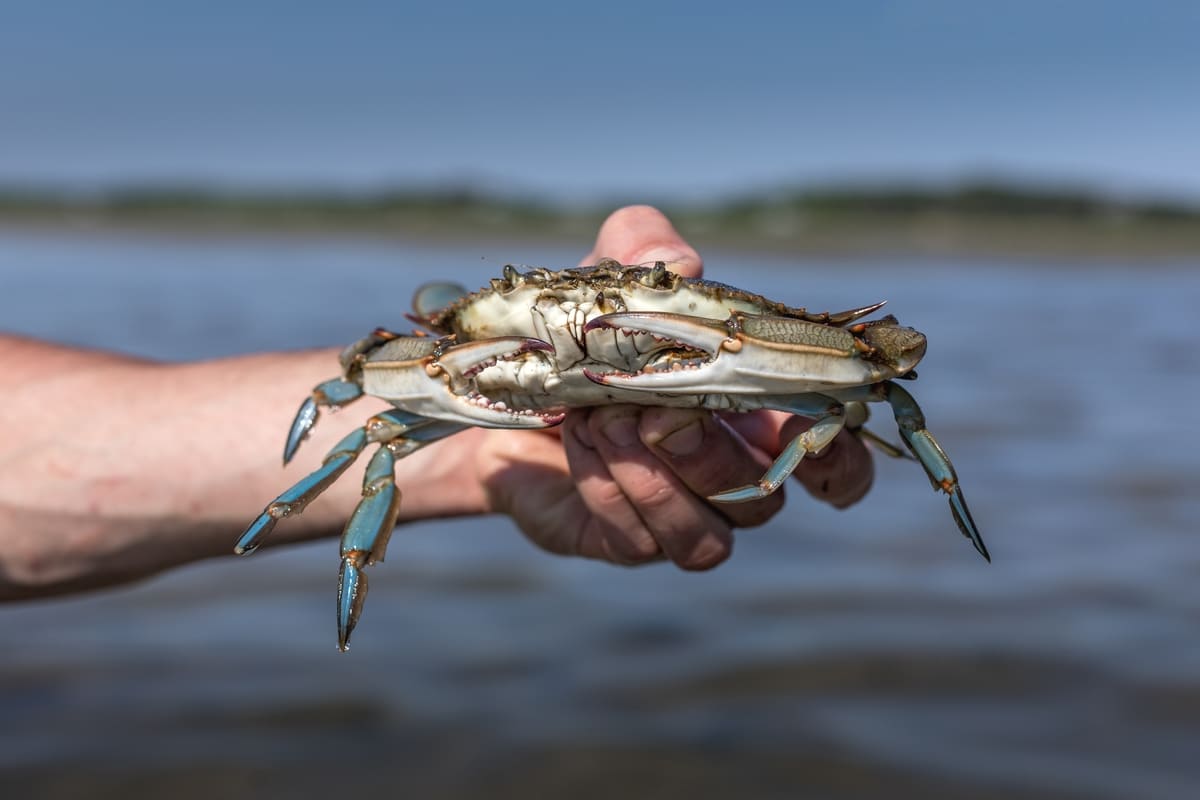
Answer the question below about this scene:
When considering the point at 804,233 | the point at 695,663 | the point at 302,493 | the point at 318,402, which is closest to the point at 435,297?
the point at 318,402

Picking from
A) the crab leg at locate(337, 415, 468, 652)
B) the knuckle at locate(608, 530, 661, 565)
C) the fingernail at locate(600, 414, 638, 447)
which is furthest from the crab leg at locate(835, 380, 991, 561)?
the crab leg at locate(337, 415, 468, 652)

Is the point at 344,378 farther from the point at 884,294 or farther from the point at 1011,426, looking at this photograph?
the point at 884,294

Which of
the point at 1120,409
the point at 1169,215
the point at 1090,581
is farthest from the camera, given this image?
the point at 1169,215

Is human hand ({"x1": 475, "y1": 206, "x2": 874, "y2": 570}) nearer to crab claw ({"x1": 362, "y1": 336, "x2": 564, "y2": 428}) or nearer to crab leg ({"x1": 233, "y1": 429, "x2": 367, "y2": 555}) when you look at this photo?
crab claw ({"x1": 362, "y1": 336, "x2": 564, "y2": 428})

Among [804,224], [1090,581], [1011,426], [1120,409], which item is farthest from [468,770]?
[804,224]

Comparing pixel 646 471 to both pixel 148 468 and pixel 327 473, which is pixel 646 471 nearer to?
pixel 327 473

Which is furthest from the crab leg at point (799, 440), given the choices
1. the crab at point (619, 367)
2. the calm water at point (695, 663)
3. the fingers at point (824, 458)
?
the calm water at point (695, 663)
